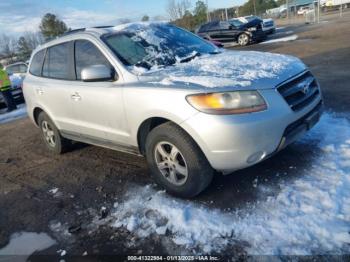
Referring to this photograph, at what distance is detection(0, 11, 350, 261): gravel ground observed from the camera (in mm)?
3160

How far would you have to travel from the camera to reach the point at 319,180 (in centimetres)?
347

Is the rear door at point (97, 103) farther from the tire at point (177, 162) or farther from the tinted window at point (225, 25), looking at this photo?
the tinted window at point (225, 25)

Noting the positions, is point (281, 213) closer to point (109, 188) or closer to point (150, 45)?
point (109, 188)

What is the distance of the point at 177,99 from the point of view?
324cm

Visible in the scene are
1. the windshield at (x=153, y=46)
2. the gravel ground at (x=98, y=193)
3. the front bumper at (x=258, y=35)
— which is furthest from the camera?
the front bumper at (x=258, y=35)

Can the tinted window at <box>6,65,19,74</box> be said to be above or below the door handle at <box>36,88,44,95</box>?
below

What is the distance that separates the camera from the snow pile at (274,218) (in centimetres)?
274

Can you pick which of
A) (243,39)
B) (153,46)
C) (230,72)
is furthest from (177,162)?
(243,39)

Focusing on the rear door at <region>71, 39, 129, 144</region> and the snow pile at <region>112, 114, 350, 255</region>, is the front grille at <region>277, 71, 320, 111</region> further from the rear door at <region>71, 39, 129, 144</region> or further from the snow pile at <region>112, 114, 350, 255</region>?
the rear door at <region>71, 39, 129, 144</region>

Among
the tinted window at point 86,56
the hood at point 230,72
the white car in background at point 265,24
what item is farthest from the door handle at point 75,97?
the white car in background at point 265,24

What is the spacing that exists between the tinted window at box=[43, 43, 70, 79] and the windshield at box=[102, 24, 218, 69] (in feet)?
2.79

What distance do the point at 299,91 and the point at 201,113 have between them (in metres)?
1.08

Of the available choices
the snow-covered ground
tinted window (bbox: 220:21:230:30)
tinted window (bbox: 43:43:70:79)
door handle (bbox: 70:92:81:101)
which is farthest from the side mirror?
tinted window (bbox: 220:21:230:30)

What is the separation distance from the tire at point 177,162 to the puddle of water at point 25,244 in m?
1.26
